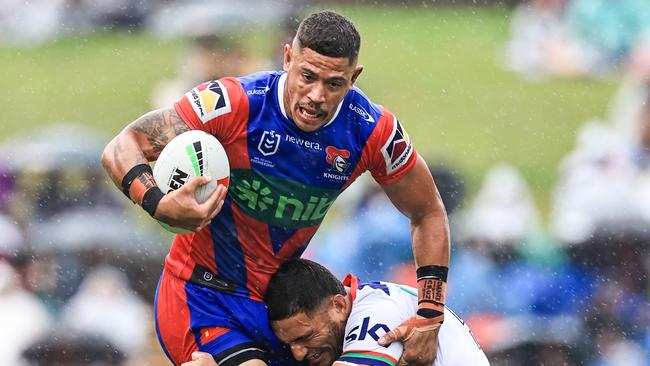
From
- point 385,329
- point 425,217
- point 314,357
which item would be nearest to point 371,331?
point 385,329

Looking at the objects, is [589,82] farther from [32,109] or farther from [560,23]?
[32,109]

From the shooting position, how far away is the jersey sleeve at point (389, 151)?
536cm

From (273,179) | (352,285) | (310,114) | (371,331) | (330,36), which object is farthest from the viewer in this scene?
(352,285)

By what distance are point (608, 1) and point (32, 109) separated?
19.4 feet

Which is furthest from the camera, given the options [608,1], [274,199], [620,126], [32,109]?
[32,109]

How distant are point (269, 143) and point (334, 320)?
0.83m

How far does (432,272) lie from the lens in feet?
18.5

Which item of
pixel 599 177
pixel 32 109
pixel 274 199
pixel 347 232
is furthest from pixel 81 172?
pixel 274 199

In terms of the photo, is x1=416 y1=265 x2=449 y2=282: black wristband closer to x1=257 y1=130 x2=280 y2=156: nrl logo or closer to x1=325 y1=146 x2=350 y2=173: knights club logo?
x1=325 y1=146 x2=350 y2=173: knights club logo

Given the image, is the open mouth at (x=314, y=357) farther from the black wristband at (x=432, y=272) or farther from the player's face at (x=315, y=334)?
the black wristband at (x=432, y=272)

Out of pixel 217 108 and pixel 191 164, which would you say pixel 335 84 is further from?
pixel 191 164

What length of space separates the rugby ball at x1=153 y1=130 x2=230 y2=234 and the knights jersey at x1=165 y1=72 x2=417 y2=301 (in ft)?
0.77

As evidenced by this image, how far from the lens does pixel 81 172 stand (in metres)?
9.88

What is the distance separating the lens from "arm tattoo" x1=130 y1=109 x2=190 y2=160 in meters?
5.00
